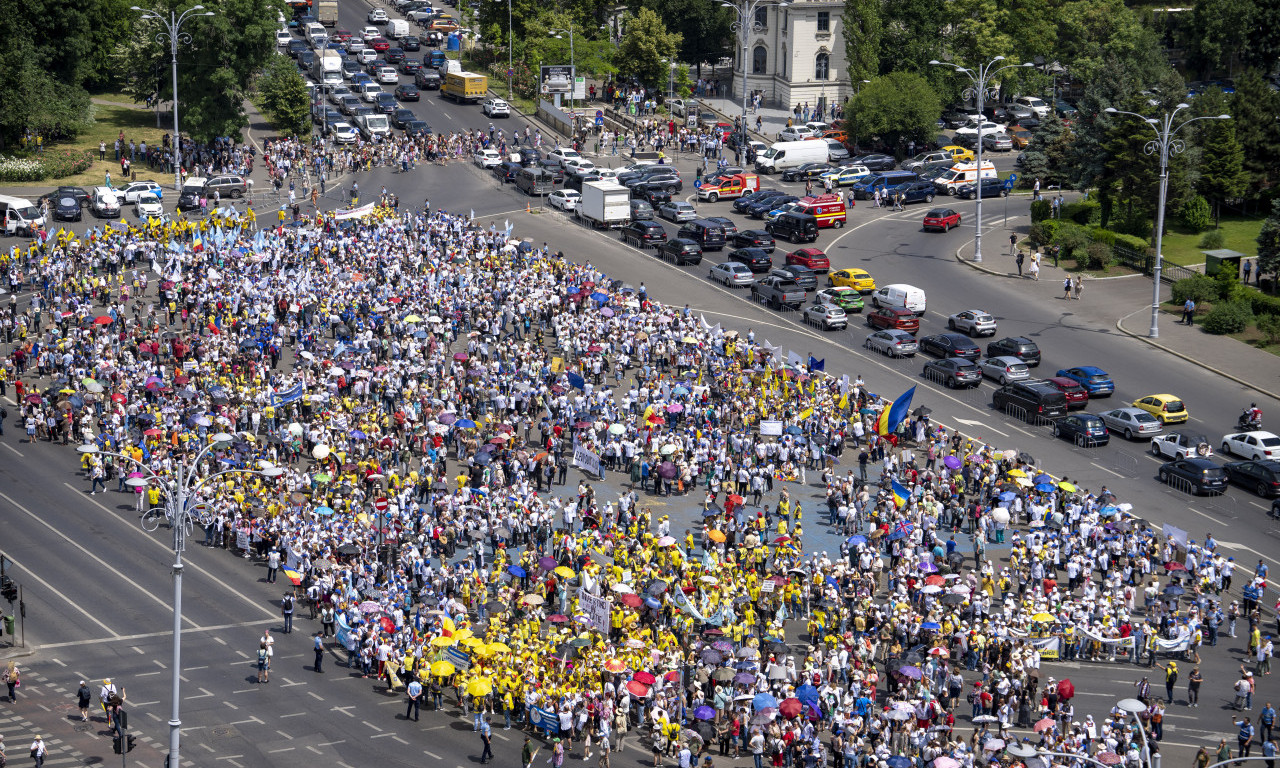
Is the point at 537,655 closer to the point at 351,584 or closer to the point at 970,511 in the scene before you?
the point at 351,584

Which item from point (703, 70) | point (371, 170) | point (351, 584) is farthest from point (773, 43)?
point (351, 584)

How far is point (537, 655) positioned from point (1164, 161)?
41391 millimetres

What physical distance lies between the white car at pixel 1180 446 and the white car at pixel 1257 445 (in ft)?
3.70

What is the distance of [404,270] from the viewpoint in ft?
268

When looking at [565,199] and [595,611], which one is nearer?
[595,611]

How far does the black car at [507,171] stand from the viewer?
10550cm

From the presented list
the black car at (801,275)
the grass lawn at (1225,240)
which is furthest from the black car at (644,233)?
the grass lawn at (1225,240)

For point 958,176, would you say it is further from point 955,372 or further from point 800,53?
point 955,372

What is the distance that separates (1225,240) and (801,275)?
83.3 feet

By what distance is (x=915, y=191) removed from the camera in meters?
103

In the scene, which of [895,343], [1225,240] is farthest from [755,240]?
[1225,240]

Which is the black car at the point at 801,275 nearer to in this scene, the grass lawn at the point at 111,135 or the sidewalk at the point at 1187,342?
the sidewalk at the point at 1187,342

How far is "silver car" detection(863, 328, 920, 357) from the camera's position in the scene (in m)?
74.9

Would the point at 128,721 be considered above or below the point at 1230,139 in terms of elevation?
below
